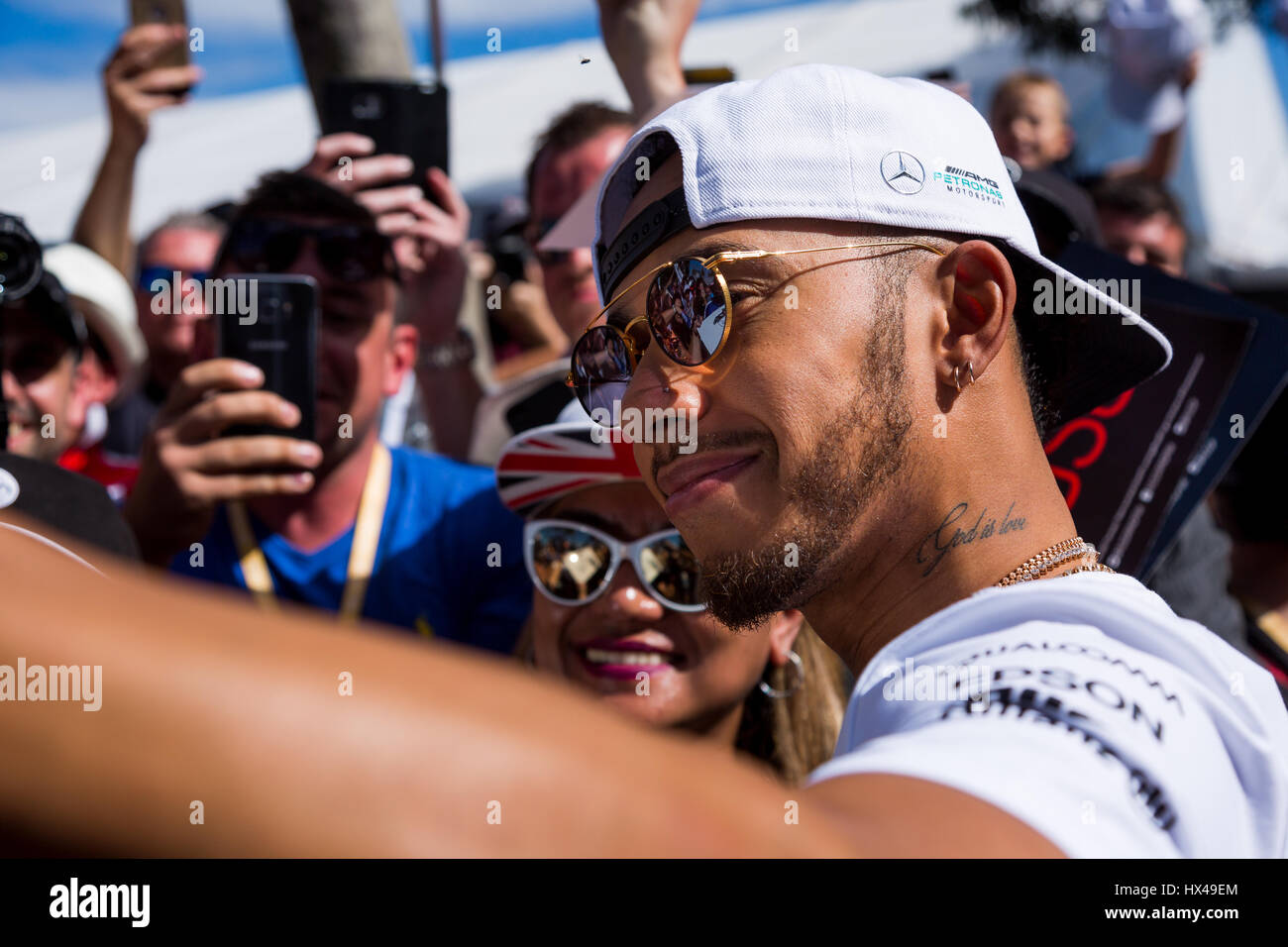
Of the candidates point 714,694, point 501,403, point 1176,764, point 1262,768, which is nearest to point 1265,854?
point 1262,768

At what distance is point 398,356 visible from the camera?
344 centimetres

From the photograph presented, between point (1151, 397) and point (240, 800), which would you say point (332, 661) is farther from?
point (1151, 397)

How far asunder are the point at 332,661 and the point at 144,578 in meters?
0.11

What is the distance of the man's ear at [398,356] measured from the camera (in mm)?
3383

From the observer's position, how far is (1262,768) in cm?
105

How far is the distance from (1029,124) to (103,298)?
386cm

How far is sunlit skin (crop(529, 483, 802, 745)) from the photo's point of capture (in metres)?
2.44

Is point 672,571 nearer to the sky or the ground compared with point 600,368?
nearer to the ground

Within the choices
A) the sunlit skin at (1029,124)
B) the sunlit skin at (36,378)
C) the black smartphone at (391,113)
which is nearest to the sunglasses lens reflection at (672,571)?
Answer: the black smartphone at (391,113)

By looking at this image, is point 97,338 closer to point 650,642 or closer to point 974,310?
point 650,642

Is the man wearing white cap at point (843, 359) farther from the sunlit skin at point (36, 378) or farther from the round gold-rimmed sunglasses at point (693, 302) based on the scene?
the sunlit skin at point (36, 378)

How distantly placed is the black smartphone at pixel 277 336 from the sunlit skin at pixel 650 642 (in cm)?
74
